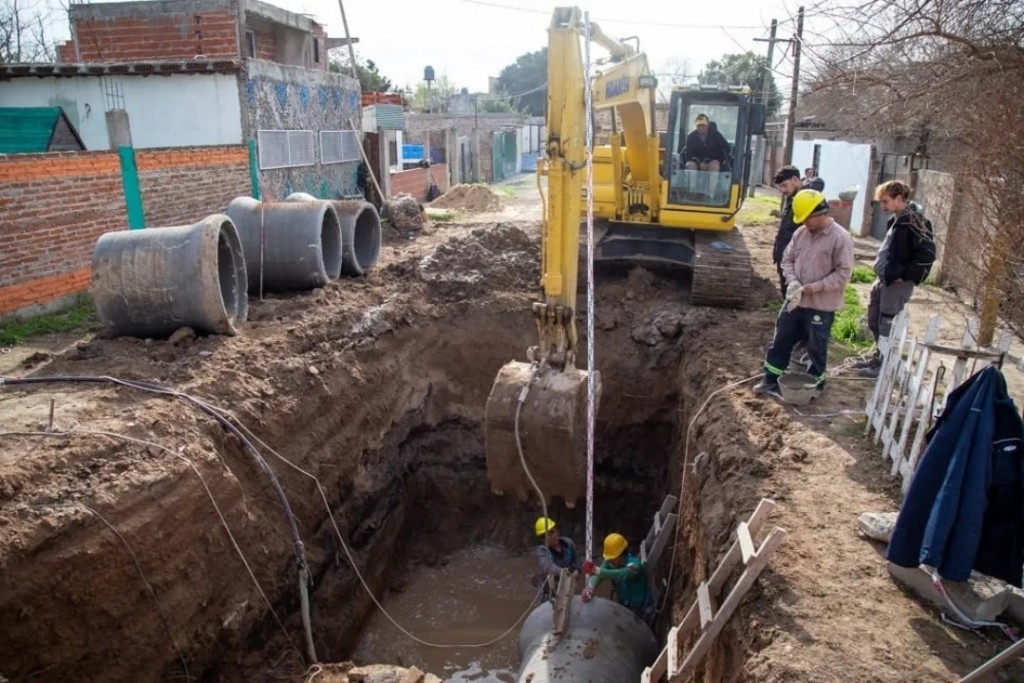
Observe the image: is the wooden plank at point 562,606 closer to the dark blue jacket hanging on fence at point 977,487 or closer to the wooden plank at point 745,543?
the wooden plank at point 745,543

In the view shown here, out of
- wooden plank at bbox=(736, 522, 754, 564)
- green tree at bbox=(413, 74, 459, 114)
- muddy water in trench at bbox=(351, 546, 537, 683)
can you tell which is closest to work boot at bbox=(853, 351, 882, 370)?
wooden plank at bbox=(736, 522, 754, 564)

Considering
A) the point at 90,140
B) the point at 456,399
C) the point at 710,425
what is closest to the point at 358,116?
the point at 90,140

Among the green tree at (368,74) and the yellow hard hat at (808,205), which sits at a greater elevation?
the green tree at (368,74)

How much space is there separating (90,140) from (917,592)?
15349 millimetres

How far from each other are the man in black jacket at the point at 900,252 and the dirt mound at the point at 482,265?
4771 millimetres

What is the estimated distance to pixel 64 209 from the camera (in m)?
9.43

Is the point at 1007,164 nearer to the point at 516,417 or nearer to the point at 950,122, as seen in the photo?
the point at 950,122

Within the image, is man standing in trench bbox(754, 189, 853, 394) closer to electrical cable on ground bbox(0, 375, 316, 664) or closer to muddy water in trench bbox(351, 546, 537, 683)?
muddy water in trench bbox(351, 546, 537, 683)

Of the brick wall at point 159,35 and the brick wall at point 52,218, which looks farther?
the brick wall at point 159,35

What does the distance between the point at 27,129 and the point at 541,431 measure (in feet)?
40.0

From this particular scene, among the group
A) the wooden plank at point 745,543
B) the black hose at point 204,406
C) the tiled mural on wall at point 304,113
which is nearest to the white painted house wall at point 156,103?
the tiled mural on wall at point 304,113

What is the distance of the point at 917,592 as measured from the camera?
4.07 metres

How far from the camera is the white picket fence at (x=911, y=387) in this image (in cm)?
468

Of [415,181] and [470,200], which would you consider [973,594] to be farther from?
[415,181]
